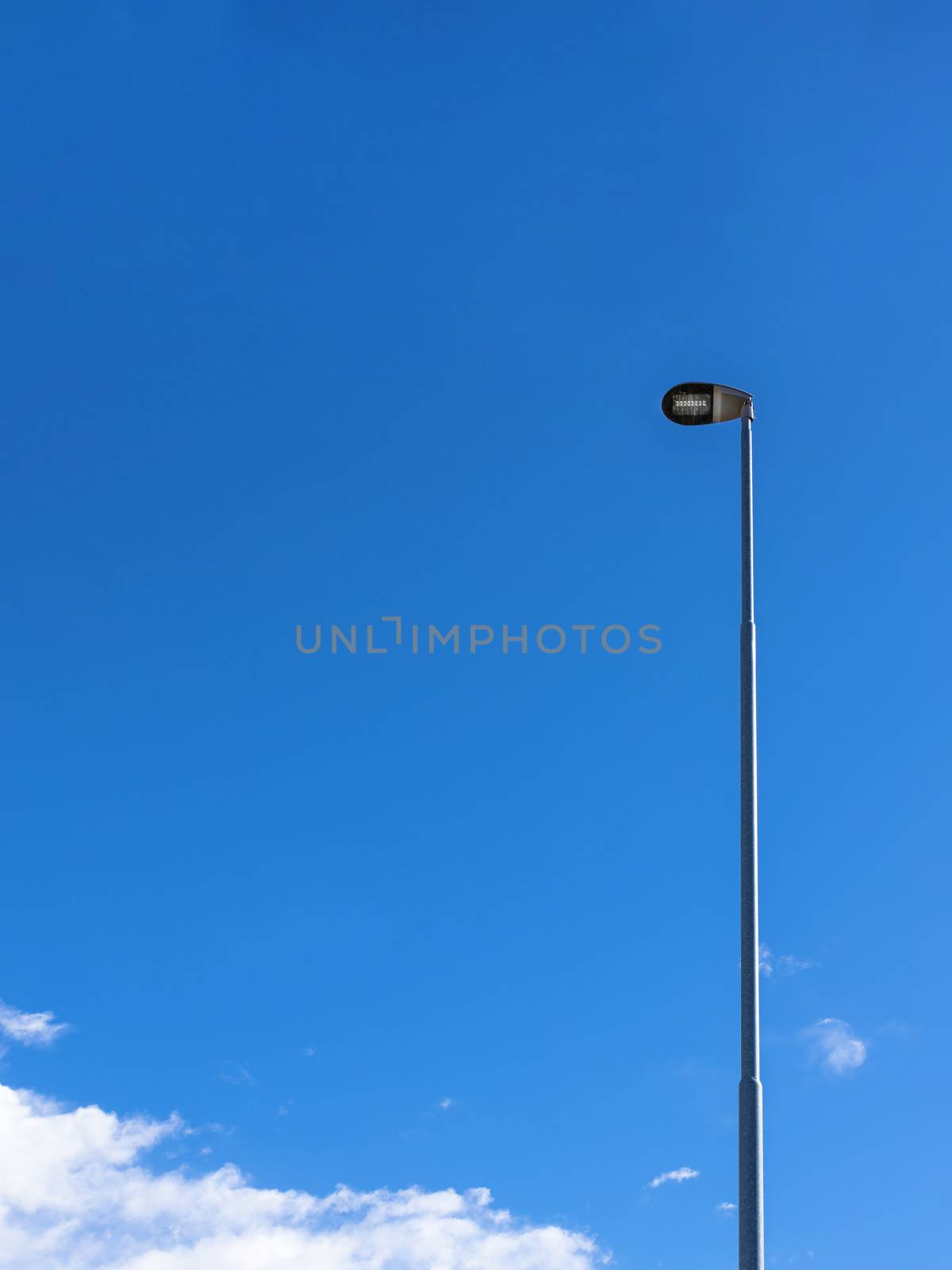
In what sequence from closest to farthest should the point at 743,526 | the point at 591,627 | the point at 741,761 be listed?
the point at 741,761 → the point at 743,526 → the point at 591,627

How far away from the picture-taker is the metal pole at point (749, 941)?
9.56m

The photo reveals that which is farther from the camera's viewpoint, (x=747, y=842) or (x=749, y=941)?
(x=747, y=842)

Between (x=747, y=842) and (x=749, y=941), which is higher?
(x=747, y=842)

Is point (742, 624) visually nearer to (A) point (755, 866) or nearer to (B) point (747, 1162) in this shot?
(A) point (755, 866)

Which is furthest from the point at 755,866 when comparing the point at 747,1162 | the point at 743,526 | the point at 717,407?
the point at 717,407

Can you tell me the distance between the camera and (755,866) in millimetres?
10625

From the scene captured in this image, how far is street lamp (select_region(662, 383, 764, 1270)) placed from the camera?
9.59 m

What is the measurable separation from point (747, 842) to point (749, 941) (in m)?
0.77

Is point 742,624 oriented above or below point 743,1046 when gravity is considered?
above

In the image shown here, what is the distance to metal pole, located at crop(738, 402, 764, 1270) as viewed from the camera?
9.56m

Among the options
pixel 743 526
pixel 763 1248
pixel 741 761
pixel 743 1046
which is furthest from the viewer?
pixel 743 526

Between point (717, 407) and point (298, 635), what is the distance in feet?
31.9

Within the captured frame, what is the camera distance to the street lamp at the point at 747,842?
959 centimetres

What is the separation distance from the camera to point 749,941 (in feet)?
34.1
